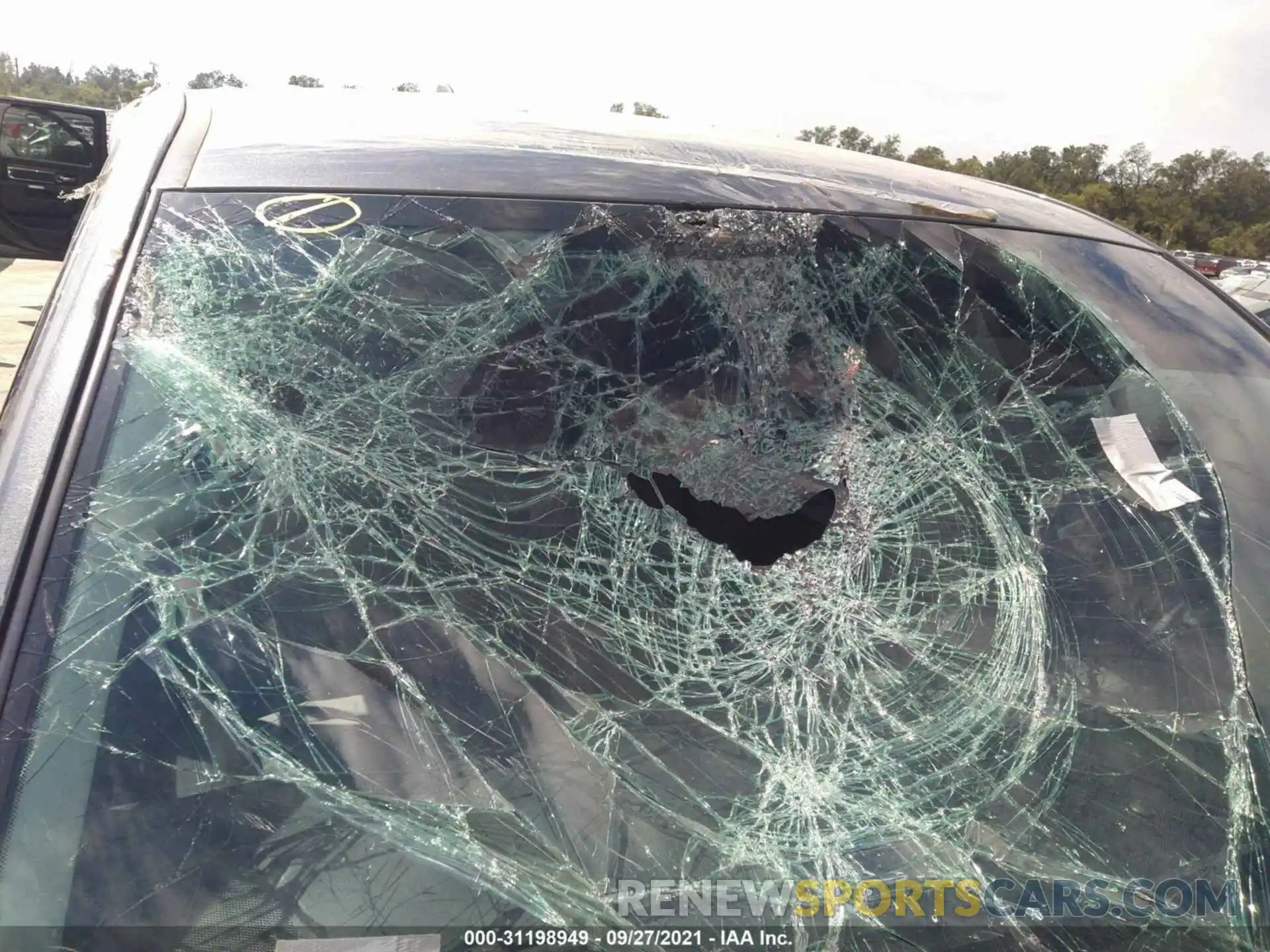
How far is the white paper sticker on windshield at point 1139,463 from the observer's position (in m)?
1.49

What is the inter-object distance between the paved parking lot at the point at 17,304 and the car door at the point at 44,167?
1895 mm

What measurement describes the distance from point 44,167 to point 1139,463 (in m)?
2.70

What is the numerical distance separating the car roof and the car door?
0.81 m

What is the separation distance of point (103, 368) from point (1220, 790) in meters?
1.55

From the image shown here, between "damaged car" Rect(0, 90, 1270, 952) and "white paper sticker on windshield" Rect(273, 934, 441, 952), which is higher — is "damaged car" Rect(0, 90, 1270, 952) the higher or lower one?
the higher one

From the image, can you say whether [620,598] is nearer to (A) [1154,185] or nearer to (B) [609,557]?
(B) [609,557]

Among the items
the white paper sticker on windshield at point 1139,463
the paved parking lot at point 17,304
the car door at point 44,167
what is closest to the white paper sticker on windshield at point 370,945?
the white paper sticker on windshield at point 1139,463

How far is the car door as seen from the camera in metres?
2.34

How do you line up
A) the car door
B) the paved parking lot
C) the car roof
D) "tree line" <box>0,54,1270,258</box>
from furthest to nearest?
1. "tree line" <box>0,54,1270,258</box>
2. the paved parking lot
3. the car door
4. the car roof

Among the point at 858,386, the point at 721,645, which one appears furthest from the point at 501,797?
the point at 858,386

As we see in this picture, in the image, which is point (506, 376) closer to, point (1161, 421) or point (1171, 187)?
point (1161, 421)

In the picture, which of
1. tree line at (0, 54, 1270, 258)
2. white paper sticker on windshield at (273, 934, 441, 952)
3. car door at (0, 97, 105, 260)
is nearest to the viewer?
white paper sticker on windshield at (273, 934, 441, 952)

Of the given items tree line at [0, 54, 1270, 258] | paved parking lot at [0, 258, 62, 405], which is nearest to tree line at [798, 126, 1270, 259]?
tree line at [0, 54, 1270, 258]

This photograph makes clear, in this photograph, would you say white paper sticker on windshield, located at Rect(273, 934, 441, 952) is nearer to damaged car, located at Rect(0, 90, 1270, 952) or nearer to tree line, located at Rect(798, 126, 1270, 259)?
damaged car, located at Rect(0, 90, 1270, 952)
